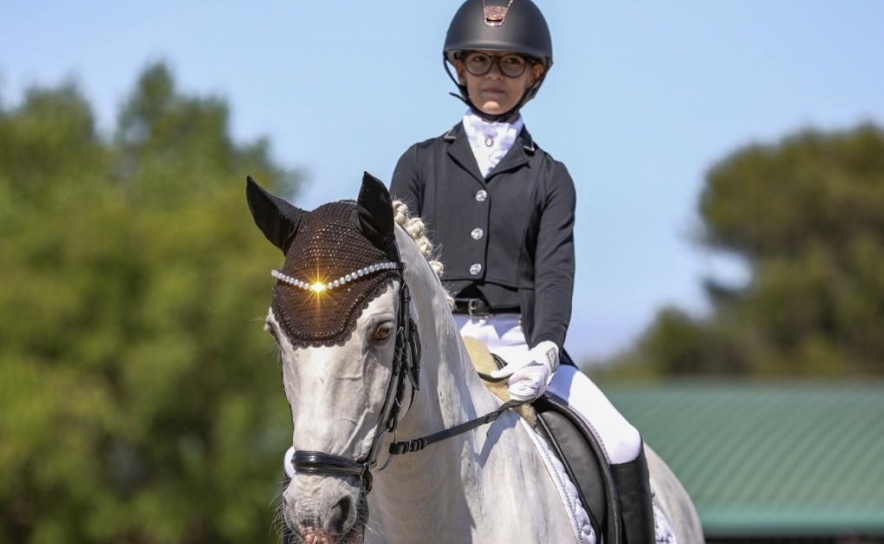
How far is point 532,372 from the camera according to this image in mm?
6273

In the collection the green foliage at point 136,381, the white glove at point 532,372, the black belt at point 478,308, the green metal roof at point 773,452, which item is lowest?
the green metal roof at point 773,452

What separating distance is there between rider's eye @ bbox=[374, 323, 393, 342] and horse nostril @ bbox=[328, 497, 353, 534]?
1.85 ft

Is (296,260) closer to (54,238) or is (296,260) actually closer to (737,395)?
(54,238)

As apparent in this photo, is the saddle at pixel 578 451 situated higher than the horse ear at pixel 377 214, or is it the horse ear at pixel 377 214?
the horse ear at pixel 377 214

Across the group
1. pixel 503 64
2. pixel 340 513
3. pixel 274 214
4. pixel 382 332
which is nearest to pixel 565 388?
pixel 503 64

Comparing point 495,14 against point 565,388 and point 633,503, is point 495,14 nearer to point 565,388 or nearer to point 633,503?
point 565,388

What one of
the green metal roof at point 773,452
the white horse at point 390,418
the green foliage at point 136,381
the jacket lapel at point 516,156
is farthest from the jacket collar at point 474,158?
the green foliage at point 136,381

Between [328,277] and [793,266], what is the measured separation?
6752cm

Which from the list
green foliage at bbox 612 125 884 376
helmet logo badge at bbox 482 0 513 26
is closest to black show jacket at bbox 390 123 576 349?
helmet logo badge at bbox 482 0 513 26

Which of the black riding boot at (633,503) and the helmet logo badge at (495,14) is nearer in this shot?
the black riding boot at (633,503)

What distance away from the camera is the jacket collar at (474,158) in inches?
273

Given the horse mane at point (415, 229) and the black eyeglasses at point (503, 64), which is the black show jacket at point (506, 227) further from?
the horse mane at point (415, 229)

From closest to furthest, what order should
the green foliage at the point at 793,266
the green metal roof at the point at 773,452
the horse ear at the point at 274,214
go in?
the horse ear at the point at 274,214, the green metal roof at the point at 773,452, the green foliage at the point at 793,266

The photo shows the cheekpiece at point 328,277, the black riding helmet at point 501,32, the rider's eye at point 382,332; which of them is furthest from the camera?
the black riding helmet at point 501,32
